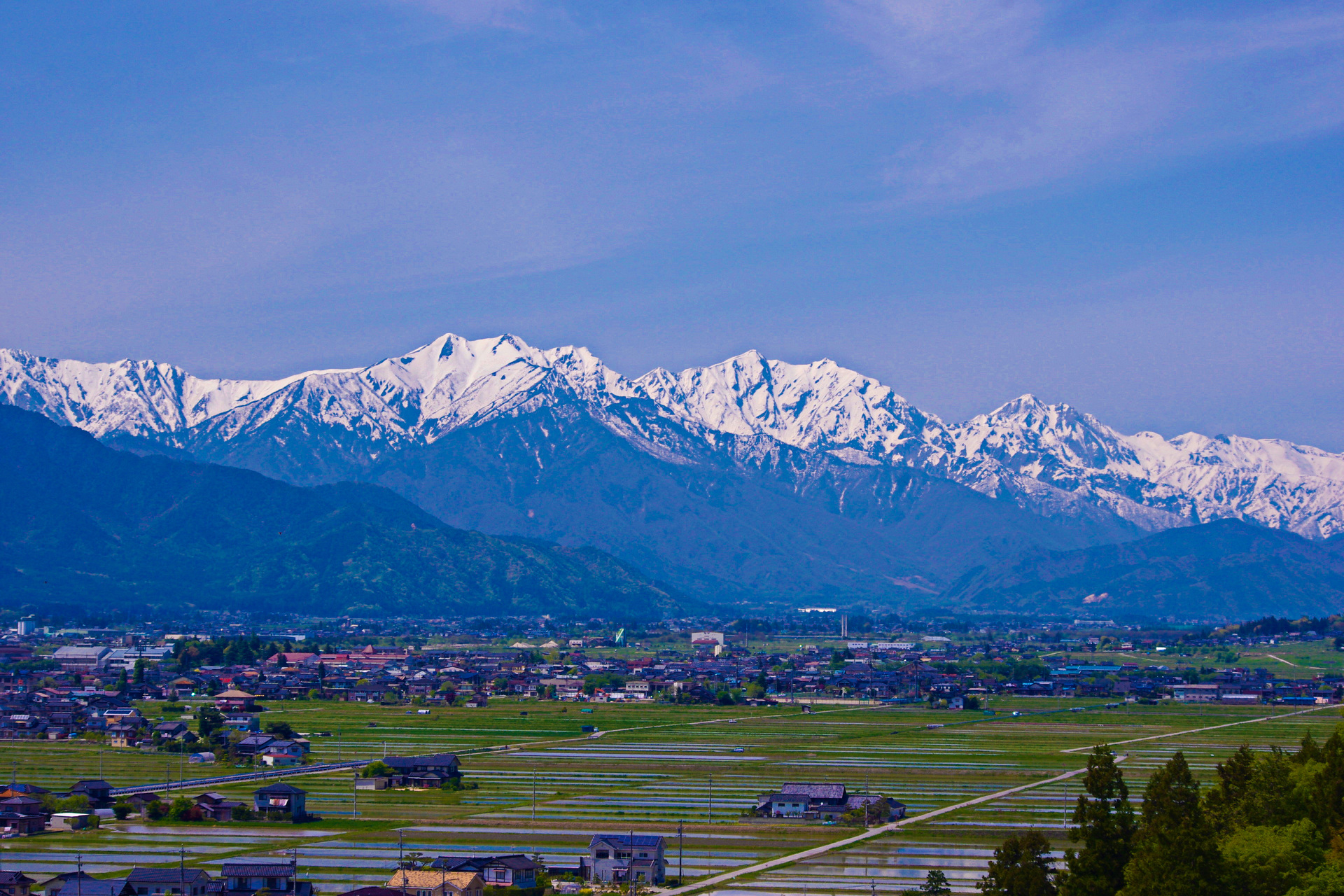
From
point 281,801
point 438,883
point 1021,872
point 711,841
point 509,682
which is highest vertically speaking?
point 509,682

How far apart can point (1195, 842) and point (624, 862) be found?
19430mm

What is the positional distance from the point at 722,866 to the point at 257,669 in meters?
94.6

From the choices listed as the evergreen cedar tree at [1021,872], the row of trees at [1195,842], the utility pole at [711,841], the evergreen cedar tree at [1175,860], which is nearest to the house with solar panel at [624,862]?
the utility pole at [711,841]

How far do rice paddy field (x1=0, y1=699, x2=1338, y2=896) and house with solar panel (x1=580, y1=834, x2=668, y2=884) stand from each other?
116 cm

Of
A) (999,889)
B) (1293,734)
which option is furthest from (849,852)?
(1293,734)

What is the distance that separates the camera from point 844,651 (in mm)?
189875

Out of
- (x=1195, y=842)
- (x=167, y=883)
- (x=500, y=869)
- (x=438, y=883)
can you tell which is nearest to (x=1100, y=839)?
(x=1195, y=842)

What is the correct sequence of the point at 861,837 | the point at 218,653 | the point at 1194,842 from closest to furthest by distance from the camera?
the point at 1194,842 → the point at 861,837 → the point at 218,653

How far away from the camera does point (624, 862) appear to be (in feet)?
163

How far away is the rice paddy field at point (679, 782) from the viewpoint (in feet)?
175

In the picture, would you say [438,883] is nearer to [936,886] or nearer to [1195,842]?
[936,886]

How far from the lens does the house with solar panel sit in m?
49.2

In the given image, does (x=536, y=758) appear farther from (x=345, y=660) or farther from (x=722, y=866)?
(x=345, y=660)

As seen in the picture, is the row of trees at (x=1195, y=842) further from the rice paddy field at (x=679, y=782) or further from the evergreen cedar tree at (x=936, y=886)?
the rice paddy field at (x=679, y=782)
